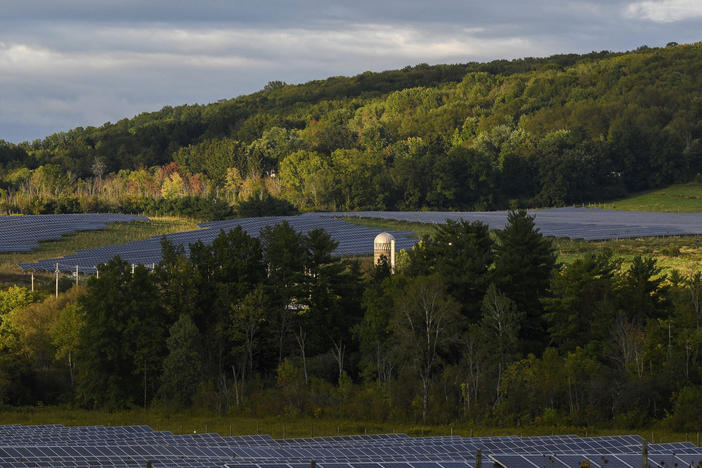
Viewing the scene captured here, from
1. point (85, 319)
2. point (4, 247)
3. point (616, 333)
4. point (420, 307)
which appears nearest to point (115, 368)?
point (85, 319)

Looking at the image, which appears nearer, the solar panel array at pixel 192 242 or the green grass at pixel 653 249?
the green grass at pixel 653 249

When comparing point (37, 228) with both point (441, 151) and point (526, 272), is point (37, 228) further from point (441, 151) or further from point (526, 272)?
point (441, 151)

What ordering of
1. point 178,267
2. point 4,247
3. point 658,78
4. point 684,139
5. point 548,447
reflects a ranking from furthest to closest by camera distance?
point 658,78
point 684,139
point 4,247
point 178,267
point 548,447

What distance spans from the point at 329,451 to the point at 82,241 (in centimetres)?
6214

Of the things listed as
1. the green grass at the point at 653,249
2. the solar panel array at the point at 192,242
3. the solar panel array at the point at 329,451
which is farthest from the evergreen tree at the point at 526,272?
the solar panel array at the point at 192,242

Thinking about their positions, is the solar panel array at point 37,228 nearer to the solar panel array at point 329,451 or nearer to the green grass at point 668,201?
the solar panel array at point 329,451

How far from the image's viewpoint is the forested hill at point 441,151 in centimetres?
13012

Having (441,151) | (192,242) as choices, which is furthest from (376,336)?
(441,151)

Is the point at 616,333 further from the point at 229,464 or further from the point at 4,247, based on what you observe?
the point at 4,247

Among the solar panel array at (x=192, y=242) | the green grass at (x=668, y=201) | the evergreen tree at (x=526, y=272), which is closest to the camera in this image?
the evergreen tree at (x=526, y=272)

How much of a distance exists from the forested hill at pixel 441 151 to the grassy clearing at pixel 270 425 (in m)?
76.4

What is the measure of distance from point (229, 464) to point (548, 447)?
10.5 meters

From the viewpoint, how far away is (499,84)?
643ft

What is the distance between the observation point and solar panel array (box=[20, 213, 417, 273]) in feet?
226
